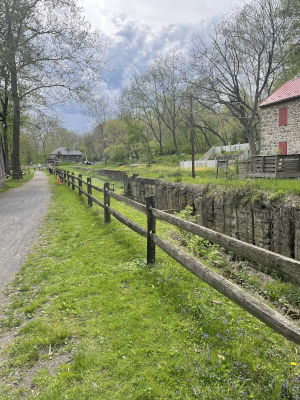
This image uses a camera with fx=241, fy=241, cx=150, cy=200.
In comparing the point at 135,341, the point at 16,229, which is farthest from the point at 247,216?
the point at 16,229

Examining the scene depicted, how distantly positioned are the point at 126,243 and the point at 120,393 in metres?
3.78

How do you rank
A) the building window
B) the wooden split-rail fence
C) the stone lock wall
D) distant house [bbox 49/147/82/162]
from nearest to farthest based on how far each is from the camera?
the wooden split-rail fence, the building window, the stone lock wall, distant house [bbox 49/147/82/162]

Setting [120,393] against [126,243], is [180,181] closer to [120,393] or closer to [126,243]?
[126,243]

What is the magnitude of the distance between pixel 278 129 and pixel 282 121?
0.70 m

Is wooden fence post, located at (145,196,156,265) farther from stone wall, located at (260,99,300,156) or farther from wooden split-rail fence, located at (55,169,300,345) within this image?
stone wall, located at (260,99,300,156)

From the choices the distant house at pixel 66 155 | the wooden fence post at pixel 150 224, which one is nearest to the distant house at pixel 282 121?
the wooden fence post at pixel 150 224

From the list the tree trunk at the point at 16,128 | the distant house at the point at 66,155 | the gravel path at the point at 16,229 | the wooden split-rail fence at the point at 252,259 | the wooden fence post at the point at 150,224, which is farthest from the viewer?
the distant house at the point at 66,155

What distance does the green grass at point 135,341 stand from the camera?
212 cm

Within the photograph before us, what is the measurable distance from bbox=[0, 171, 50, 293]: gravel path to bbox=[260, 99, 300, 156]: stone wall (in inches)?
714

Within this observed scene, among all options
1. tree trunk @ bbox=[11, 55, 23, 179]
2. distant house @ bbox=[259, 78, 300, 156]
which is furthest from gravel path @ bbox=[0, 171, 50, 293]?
distant house @ bbox=[259, 78, 300, 156]

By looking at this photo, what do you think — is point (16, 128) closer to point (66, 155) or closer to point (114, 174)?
point (114, 174)

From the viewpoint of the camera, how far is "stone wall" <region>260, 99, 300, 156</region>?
18422 millimetres

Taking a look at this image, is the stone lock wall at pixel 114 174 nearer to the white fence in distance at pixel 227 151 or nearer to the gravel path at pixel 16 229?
the white fence in distance at pixel 227 151

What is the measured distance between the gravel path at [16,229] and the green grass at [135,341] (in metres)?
0.55
